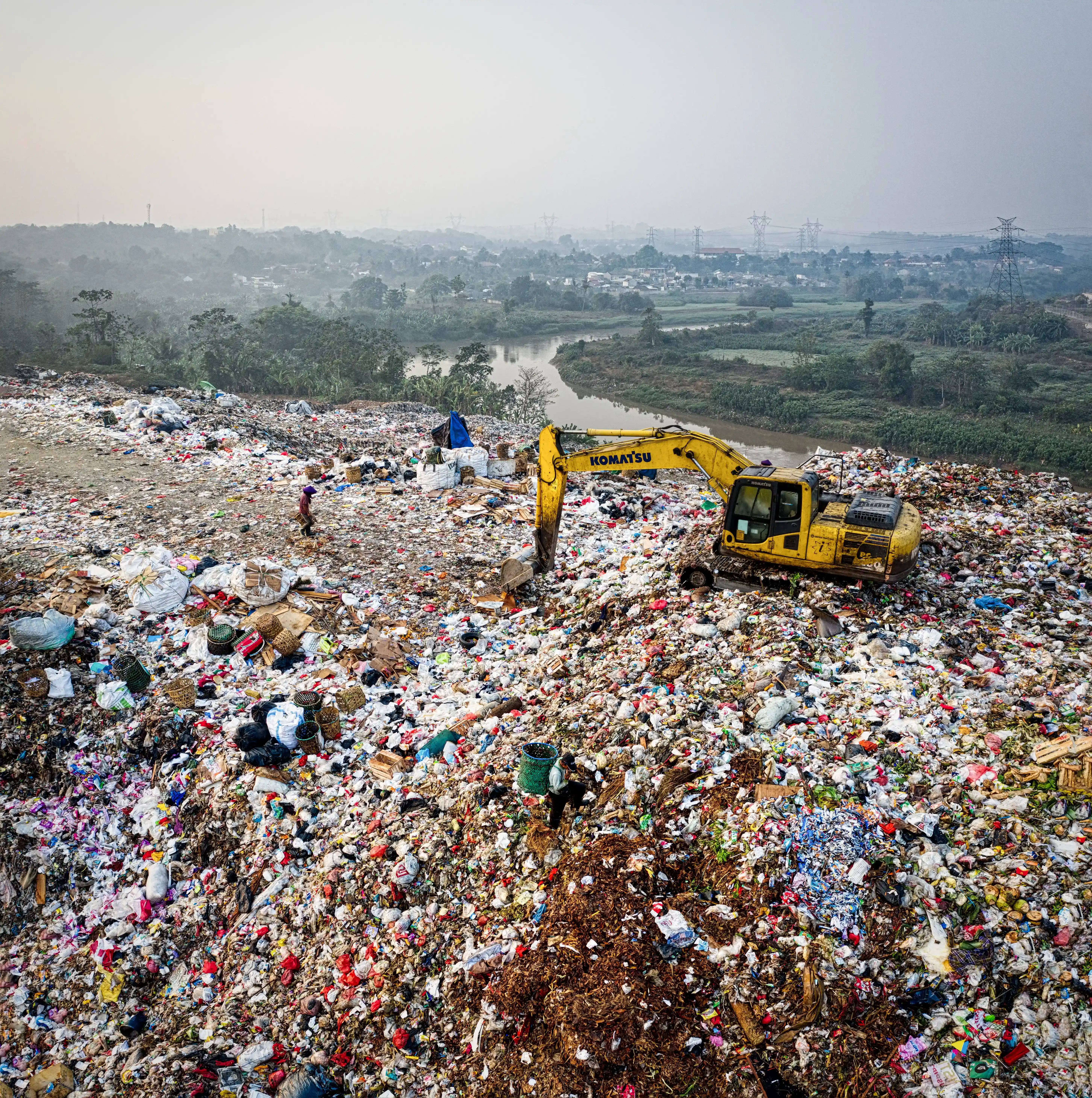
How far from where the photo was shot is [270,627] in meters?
6.43

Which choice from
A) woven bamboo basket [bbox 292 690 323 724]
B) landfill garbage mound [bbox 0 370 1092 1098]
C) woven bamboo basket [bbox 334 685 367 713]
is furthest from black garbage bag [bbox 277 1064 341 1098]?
woven bamboo basket [bbox 334 685 367 713]

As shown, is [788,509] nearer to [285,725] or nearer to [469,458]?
[285,725]

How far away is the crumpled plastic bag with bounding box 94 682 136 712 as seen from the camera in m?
5.64

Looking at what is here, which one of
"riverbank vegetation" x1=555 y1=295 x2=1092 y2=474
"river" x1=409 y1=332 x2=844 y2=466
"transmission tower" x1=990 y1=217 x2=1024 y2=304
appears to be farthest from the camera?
"transmission tower" x1=990 y1=217 x2=1024 y2=304

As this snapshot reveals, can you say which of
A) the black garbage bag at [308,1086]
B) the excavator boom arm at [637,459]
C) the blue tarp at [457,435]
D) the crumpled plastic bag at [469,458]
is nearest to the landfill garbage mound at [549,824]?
the black garbage bag at [308,1086]

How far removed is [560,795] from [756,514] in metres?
2.95

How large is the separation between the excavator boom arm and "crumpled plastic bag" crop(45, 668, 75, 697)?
426 cm

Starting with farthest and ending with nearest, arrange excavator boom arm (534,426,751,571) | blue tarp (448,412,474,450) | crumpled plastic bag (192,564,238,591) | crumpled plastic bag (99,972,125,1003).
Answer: blue tarp (448,412,474,450)
crumpled plastic bag (192,564,238,591)
excavator boom arm (534,426,751,571)
crumpled plastic bag (99,972,125,1003)

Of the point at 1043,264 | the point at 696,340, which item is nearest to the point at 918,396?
the point at 696,340

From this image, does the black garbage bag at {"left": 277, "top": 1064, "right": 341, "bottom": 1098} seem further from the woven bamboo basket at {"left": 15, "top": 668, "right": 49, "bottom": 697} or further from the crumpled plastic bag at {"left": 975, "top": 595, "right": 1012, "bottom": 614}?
the crumpled plastic bag at {"left": 975, "top": 595, "right": 1012, "bottom": 614}

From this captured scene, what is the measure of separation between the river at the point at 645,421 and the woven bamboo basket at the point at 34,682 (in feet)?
46.3

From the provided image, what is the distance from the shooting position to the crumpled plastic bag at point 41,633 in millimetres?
5816

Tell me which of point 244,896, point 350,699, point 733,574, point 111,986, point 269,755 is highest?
point 733,574

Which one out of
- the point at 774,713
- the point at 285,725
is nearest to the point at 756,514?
the point at 774,713
